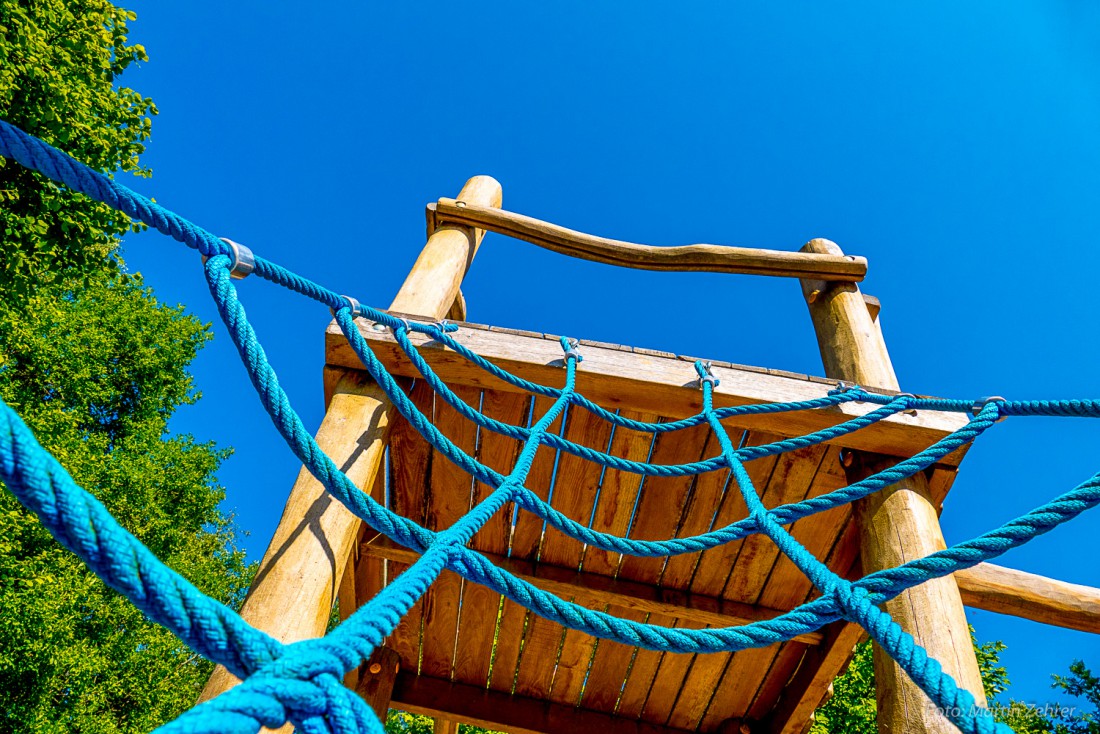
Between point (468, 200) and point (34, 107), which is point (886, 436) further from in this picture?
point (34, 107)

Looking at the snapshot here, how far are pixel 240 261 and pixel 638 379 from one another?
121 cm

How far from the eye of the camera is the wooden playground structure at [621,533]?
5.26 ft

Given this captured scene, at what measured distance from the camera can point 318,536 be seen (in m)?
1.53

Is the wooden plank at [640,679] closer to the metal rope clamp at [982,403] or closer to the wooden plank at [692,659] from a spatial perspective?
the wooden plank at [692,659]

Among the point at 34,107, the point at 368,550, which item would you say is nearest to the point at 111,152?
the point at 34,107

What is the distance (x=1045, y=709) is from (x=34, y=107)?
46.1 ft

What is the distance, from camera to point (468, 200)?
3.29 meters

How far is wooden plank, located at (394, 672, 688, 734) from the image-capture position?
10.0ft

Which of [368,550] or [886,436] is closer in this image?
[886,436]

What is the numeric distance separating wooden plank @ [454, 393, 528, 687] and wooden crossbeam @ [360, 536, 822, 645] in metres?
0.15

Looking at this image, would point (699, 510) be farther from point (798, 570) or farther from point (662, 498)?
point (798, 570)

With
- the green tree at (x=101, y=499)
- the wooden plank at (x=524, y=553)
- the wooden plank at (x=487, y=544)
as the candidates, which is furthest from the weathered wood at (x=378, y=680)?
the green tree at (x=101, y=499)

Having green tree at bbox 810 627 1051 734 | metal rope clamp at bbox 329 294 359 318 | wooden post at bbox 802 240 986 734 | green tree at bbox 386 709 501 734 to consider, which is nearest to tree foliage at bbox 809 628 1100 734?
green tree at bbox 810 627 1051 734

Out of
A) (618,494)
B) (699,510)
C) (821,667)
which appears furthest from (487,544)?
(821,667)
